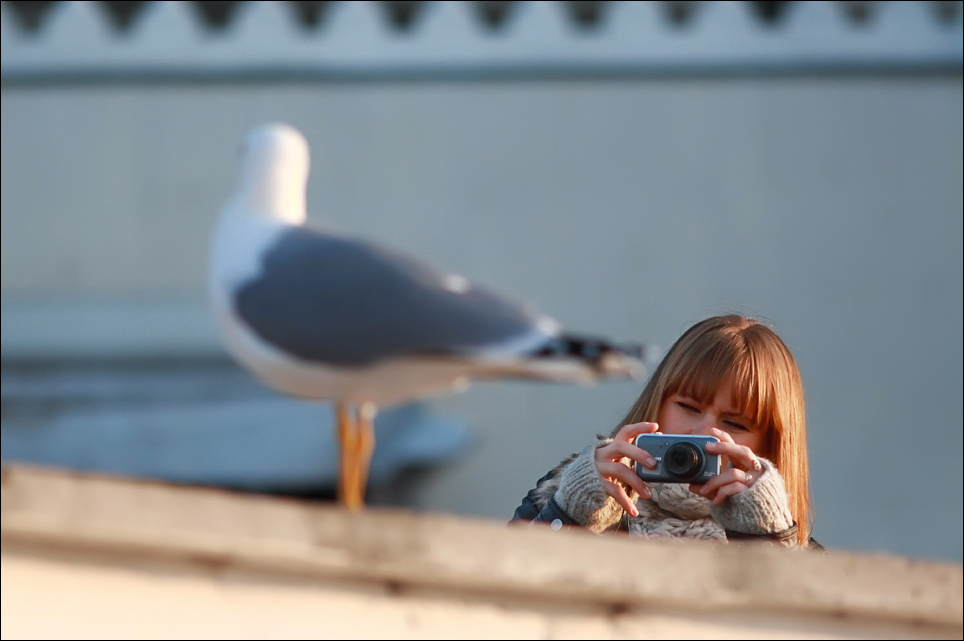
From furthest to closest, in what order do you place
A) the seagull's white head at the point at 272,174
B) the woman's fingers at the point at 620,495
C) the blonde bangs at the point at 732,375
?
the blonde bangs at the point at 732,375, the woman's fingers at the point at 620,495, the seagull's white head at the point at 272,174

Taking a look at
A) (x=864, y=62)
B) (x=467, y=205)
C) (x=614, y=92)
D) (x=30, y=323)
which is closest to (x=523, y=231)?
(x=467, y=205)

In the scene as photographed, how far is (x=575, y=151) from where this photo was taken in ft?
18.5

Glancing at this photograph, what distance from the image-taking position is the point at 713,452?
76.0 inches

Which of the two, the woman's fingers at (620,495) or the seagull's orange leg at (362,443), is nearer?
the seagull's orange leg at (362,443)

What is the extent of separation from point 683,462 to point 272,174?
0.62 m

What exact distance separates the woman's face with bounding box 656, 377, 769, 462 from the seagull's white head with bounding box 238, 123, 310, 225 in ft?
2.14

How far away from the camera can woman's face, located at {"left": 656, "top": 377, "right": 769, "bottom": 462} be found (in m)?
2.09

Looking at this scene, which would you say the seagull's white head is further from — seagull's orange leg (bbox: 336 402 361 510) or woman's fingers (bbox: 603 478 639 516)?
woman's fingers (bbox: 603 478 639 516)

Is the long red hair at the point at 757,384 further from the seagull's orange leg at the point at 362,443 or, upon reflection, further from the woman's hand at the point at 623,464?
the seagull's orange leg at the point at 362,443

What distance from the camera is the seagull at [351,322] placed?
1516 mm

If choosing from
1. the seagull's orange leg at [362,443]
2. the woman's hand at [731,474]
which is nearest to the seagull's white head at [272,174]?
the seagull's orange leg at [362,443]

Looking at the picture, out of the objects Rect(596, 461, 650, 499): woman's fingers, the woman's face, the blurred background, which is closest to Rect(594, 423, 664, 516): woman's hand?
Rect(596, 461, 650, 499): woman's fingers

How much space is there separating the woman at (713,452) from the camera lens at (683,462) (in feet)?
0.06

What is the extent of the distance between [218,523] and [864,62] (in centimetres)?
458
